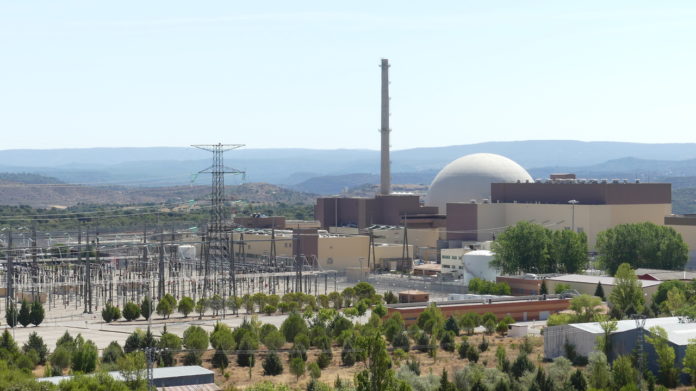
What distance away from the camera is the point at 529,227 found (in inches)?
2544

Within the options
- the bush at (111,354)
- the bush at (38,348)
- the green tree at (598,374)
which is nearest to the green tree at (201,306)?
the bush at (38,348)

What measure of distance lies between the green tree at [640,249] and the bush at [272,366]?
32.6 m

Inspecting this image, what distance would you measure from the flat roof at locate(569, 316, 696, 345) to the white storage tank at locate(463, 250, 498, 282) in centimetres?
2514

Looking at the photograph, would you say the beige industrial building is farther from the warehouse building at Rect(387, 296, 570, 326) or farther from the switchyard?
the warehouse building at Rect(387, 296, 570, 326)

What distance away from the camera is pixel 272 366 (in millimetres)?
→ 35688

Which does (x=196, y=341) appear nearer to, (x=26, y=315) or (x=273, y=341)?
(x=273, y=341)

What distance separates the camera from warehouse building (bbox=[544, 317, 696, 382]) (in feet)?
115

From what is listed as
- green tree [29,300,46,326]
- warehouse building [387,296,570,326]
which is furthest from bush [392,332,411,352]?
green tree [29,300,46,326]

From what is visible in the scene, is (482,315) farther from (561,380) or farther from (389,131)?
(389,131)

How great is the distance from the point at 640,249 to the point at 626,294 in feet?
56.7

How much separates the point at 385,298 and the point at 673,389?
22313mm

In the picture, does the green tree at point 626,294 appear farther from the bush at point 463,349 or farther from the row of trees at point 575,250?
the row of trees at point 575,250

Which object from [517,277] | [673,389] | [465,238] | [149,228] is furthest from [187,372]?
[149,228]

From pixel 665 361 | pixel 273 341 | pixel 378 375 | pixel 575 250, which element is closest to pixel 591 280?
pixel 575 250
